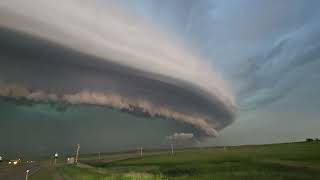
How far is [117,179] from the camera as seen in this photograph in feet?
230

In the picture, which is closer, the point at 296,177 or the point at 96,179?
the point at 296,177

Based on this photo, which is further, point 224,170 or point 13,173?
point 13,173

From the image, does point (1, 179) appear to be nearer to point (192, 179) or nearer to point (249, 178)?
point (192, 179)

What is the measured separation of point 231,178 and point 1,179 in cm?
4331

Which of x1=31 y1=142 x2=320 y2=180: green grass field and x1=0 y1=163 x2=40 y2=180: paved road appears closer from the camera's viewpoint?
x1=31 y1=142 x2=320 y2=180: green grass field

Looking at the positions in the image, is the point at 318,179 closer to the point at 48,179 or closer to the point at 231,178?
the point at 231,178

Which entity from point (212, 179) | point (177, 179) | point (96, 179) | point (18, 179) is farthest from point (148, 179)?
point (18, 179)

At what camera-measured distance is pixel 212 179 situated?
63500 millimetres

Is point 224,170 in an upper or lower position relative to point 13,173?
lower

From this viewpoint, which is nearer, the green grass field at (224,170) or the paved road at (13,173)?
the green grass field at (224,170)

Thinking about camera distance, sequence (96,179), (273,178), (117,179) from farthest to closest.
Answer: (96,179) → (117,179) → (273,178)

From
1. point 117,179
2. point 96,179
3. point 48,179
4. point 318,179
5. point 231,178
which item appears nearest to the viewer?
point 318,179

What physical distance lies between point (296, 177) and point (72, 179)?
43.2m

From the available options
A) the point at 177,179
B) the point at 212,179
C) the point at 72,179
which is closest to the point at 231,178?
the point at 212,179
